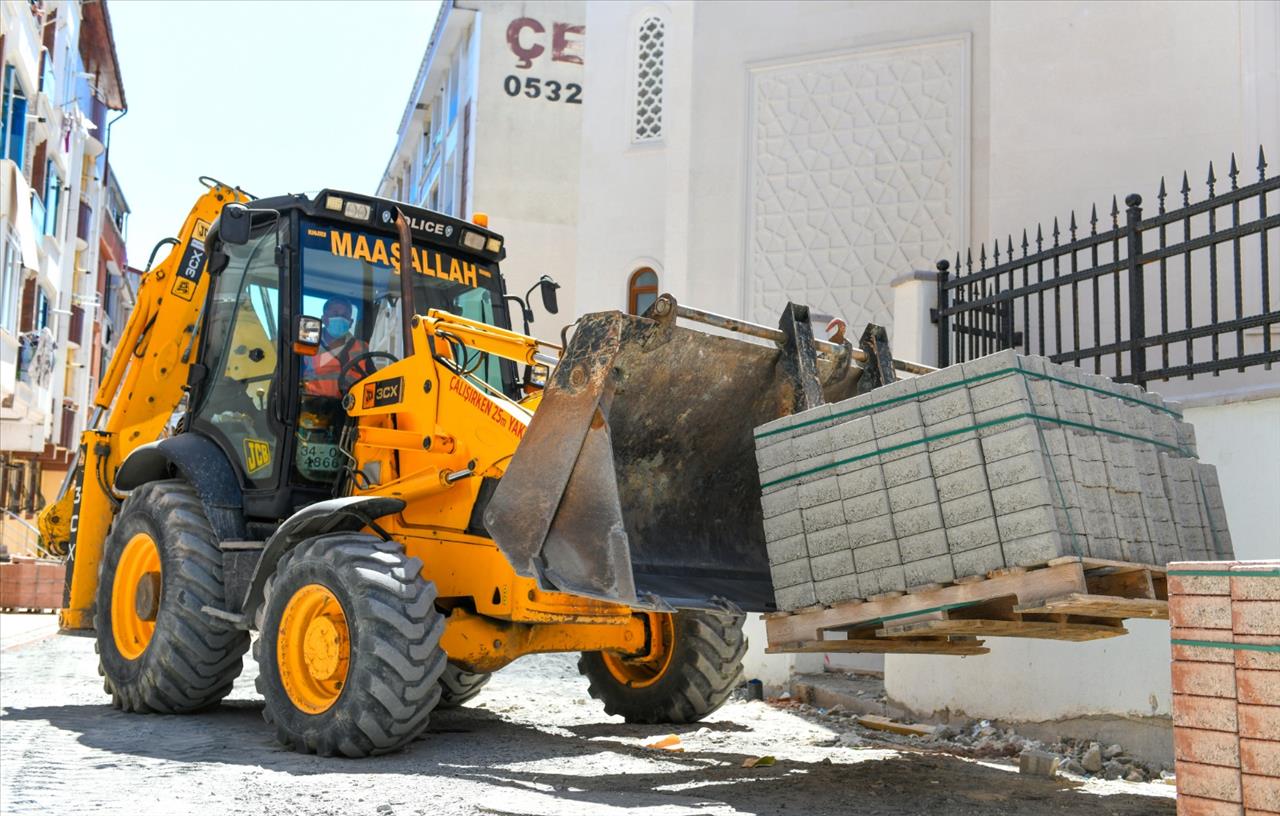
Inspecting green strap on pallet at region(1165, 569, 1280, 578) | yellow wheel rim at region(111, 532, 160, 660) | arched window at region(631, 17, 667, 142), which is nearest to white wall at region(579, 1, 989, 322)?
arched window at region(631, 17, 667, 142)

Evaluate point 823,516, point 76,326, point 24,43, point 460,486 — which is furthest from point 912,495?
point 76,326

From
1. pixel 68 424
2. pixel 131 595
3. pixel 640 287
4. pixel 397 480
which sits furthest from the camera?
pixel 68 424

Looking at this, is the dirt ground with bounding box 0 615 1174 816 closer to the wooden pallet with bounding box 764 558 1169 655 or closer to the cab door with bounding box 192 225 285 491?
the wooden pallet with bounding box 764 558 1169 655

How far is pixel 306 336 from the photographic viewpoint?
8.59 metres

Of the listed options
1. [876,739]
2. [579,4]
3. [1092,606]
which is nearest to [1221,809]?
[1092,606]

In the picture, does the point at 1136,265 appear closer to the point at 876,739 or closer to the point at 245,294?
the point at 876,739

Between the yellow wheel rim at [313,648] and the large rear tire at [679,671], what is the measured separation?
2.20 m

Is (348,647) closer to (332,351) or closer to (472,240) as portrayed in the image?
(332,351)

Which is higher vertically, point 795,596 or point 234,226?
point 234,226

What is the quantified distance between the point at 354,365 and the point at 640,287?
10.8 meters

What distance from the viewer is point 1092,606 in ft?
17.5

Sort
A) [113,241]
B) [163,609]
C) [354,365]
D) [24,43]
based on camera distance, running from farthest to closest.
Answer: [113,241] < [24,43] < [354,365] < [163,609]

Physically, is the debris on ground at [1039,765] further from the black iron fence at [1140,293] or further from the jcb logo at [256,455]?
the jcb logo at [256,455]

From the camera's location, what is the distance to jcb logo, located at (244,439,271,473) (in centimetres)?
870
